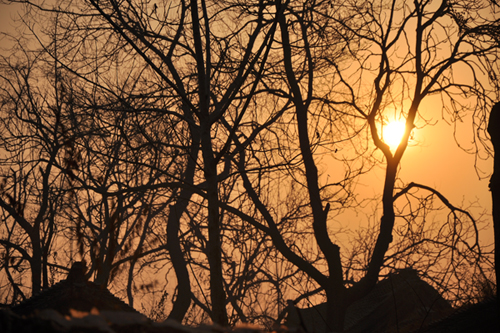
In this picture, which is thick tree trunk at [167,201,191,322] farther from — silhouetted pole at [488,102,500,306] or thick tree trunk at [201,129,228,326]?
silhouetted pole at [488,102,500,306]

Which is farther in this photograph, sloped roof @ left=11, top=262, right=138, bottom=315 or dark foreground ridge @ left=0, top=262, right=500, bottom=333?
sloped roof @ left=11, top=262, right=138, bottom=315

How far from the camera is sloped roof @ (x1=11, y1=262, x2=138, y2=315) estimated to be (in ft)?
19.0

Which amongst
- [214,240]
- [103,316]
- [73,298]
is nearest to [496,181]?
[103,316]

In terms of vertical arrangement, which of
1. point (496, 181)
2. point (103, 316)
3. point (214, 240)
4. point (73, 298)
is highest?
point (214, 240)

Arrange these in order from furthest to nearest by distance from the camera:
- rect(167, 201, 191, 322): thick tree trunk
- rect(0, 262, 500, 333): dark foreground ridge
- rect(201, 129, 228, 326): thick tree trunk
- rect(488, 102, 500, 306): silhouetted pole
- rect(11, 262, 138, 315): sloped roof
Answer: rect(167, 201, 191, 322): thick tree trunk < rect(201, 129, 228, 326): thick tree trunk < rect(11, 262, 138, 315): sloped roof < rect(488, 102, 500, 306): silhouetted pole < rect(0, 262, 500, 333): dark foreground ridge

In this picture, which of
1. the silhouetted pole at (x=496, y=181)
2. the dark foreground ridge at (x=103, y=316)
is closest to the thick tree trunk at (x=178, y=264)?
the dark foreground ridge at (x=103, y=316)

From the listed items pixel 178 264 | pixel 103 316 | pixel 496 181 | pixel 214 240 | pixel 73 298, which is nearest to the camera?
pixel 103 316

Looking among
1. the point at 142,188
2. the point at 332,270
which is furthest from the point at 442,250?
the point at 142,188

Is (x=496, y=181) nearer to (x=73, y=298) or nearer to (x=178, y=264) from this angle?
(x=73, y=298)

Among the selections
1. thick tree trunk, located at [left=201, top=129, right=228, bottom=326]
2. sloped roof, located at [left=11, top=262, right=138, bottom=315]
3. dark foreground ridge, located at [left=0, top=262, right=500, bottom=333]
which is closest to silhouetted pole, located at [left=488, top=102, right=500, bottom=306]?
dark foreground ridge, located at [left=0, top=262, right=500, bottom=333]

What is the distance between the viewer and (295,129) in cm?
1062

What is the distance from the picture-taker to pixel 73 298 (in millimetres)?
5969

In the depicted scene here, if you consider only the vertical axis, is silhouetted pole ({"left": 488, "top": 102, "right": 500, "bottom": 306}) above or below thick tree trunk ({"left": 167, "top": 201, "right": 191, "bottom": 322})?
below

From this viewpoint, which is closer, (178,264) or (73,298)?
(73,298)
